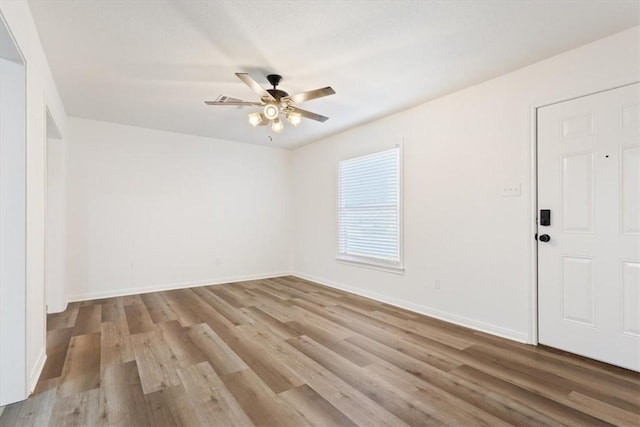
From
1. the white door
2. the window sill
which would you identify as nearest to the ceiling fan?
the white door

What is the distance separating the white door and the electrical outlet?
178mm

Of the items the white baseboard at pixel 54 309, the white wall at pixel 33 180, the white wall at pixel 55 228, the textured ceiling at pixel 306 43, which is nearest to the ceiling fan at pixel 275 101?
the textured ceiling at pixel 306 43

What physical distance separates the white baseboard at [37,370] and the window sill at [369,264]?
3645mm

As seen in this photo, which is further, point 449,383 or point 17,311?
point 449,383

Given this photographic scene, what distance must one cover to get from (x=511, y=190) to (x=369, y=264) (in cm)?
218

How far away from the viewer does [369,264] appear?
4.61 metres

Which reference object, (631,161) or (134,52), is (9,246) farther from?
(631,161)

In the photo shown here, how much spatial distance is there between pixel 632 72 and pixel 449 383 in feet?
8.87

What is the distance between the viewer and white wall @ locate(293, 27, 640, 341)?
2.71 metres

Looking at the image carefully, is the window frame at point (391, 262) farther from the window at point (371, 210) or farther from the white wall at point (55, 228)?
the white wall at point (55, 228)

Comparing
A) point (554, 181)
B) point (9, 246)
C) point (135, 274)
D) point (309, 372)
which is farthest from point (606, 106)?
point (135, 274)

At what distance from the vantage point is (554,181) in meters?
2.77

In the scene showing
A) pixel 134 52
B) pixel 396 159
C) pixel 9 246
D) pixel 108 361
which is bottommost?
pixel 108 361

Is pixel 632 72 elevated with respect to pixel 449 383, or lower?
elevated
